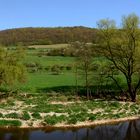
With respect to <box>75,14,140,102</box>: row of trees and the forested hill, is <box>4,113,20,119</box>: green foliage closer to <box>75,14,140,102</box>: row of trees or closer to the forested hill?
<box>75,14,140,102</box>: row of trees

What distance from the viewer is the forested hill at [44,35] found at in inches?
5344

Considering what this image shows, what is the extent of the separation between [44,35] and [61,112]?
102944mm

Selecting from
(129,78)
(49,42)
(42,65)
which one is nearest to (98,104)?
(129,78)

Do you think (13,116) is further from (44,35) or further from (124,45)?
(44,35)

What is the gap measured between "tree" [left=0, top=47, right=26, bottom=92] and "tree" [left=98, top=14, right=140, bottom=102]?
37.7ft

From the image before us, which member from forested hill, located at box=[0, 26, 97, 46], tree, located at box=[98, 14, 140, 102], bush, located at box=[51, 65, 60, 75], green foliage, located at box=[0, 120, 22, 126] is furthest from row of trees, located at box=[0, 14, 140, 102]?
forested hill, located at box=[0, 26, 97, 46]

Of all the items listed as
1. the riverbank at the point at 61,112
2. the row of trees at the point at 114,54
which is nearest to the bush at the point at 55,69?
the row of trees at the point at 114,54

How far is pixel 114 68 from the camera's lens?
58.4 m

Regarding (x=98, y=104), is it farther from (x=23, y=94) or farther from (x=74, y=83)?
(x=74, y=83)

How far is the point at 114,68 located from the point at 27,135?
23.2 m

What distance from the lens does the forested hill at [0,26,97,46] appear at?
445ft

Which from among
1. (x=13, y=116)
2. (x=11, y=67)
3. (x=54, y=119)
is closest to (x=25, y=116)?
(x=13, y=116)

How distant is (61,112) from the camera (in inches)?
1822

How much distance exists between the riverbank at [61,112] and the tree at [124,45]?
563 cm
